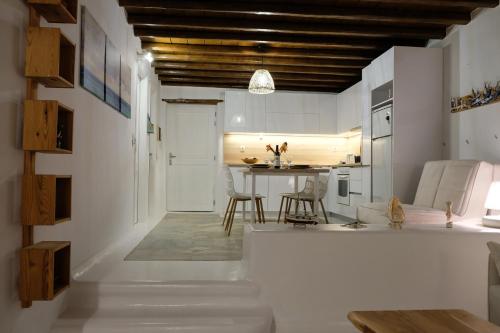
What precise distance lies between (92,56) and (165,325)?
2.10 metres

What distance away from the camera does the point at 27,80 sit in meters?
2.04

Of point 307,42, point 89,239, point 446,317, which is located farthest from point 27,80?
point 307,42

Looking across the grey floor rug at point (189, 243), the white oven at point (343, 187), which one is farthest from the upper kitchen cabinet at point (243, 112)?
the grey floor rug at point (189, 243)

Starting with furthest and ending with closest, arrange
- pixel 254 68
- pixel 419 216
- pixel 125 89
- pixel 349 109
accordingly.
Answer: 1. pixel 349 109
2. pixel 254 68
3. pixel 125 89
4. pixel 419 216

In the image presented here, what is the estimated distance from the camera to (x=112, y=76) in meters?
3.80

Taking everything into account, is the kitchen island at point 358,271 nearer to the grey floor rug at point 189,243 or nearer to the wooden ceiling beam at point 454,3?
the grey floor rug at point 189,243

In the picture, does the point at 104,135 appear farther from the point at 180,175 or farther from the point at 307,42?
the point at 180,175

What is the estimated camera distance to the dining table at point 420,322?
1.65m

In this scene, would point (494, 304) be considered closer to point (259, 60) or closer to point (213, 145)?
point (259, 60)

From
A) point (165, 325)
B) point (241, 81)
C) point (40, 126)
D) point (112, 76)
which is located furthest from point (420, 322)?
point (241, 81)

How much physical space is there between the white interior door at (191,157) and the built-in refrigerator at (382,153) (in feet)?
11.0

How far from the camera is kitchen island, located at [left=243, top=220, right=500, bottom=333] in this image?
278 centimetres

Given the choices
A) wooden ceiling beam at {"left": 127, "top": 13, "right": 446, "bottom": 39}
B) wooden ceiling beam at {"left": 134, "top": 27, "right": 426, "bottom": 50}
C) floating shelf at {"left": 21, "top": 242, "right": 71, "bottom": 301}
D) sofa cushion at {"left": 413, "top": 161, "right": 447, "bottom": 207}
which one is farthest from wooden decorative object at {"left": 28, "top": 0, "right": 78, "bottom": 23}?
sofa cushion at {"left": 413, "top": 161, "right": 447, "bottom": 207}

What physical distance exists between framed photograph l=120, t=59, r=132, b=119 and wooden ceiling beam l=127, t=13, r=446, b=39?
56 centimetres
